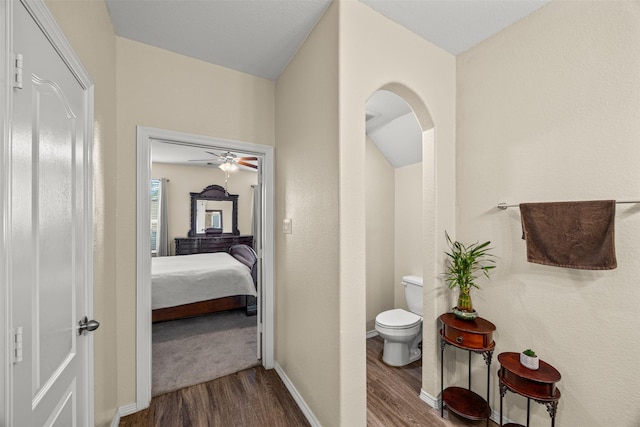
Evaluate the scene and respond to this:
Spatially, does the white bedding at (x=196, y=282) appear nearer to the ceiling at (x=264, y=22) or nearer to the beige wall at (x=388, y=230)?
the beige wall at (x=388, y=230)

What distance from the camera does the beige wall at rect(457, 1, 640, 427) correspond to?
1.31 meters

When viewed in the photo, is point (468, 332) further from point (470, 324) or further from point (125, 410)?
point (125, 410)

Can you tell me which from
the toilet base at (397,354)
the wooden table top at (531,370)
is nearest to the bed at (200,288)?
the toilet base at (397,354)

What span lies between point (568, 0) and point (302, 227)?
81.2 inches

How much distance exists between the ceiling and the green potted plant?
4.77 feet

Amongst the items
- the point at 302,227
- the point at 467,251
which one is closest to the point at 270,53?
the point at 302,227

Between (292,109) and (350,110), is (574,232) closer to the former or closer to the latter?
(350,110)

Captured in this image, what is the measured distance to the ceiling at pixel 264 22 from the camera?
1.61 m

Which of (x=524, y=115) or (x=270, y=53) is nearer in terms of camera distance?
(x=524, y=115)

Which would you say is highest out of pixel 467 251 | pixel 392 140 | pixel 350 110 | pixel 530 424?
pixel 392 140

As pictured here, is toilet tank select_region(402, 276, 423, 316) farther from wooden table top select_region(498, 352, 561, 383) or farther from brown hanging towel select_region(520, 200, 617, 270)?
brown hanging towel select_region(520, 200, 617, 270)

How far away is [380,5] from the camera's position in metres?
1.60

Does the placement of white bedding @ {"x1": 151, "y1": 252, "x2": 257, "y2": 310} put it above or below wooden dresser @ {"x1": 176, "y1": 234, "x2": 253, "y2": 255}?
below

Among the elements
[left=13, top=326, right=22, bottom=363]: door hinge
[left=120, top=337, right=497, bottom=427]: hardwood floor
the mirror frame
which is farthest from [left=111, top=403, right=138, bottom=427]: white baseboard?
the mirror frame
